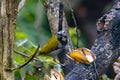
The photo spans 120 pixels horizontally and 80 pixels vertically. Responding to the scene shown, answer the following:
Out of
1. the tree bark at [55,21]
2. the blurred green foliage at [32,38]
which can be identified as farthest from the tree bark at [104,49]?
the blurred green foliage at [32,38]

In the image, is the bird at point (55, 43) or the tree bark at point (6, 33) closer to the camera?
the tree bark at point (6, 33)

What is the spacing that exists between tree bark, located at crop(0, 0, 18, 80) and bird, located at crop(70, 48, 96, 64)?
0.83 ft

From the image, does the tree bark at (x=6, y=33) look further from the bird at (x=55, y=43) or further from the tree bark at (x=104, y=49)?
the bird at (x=55, y=43)

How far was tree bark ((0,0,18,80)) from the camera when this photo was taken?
1121mm

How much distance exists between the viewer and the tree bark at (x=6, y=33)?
1.12 meters

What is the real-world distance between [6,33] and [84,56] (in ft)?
0.94

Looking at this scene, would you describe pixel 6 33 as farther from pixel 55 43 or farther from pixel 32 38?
pixel 32 38

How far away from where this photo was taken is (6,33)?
3.68 ft

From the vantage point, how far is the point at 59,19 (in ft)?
4.59

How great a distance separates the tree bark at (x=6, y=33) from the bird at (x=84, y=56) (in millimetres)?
253

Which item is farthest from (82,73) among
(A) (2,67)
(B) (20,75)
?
(B) (20,75)

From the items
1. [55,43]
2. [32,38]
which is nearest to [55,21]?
[55,43]

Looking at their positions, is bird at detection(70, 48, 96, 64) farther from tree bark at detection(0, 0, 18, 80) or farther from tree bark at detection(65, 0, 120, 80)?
tree bark at detection(0, 0, 18, 80)

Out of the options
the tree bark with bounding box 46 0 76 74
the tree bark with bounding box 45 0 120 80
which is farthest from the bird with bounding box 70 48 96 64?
the tree bark with bounding box 46 0 76 74
